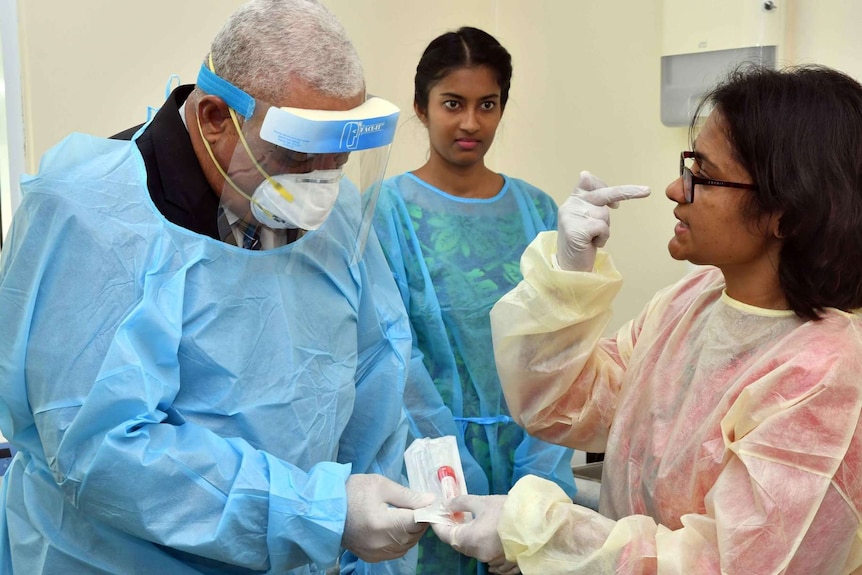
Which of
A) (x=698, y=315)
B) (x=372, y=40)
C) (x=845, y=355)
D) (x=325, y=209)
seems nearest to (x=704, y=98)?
(x=698, y=315)

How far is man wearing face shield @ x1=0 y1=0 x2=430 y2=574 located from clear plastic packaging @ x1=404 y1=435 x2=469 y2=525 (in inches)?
3.9

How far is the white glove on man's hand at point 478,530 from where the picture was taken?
1.35m

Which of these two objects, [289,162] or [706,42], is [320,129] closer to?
[289,162]

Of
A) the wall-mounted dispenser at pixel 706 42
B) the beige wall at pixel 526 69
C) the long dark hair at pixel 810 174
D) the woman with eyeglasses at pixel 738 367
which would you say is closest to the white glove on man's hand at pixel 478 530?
the woman with eyeglasses at pixel 738 367

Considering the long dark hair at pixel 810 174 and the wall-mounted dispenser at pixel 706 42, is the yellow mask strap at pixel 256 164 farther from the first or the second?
the wall-mounted dispenser at pixel 706 42

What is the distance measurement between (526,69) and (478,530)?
2.25 metres

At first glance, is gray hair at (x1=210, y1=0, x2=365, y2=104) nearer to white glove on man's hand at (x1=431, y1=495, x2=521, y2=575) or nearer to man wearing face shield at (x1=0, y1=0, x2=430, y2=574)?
man wearing face shield at (x1=0, y1=0, x2=430, y2=574)

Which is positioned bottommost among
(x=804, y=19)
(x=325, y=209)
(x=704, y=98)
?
(x=325, y=209)

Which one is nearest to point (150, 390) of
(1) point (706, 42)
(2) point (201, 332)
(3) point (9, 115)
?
(2) point (201, 332)

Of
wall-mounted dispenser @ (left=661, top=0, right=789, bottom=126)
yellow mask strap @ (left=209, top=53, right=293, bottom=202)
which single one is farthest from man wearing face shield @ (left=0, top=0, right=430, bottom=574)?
wall-mounted dispenser @ (left=661, top=0, right=789, bottom=126)

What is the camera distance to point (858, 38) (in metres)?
2.21

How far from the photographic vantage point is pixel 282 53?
1257 millimetres

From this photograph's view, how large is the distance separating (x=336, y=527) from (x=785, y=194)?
77 centimetres

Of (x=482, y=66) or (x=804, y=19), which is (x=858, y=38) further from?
(x=482, y=66)
